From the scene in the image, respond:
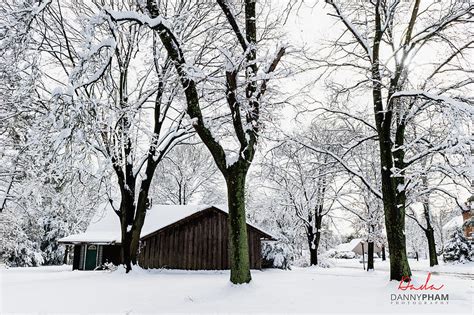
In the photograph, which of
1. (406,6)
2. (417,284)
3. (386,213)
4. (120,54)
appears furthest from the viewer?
(120,54)

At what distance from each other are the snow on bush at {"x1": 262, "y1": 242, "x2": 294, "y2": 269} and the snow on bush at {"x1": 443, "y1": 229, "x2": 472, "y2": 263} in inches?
852

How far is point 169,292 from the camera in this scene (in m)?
9.72

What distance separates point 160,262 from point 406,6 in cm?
1809

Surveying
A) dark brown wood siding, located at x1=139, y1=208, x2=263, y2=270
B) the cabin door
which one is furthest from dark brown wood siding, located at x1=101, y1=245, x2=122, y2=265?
dark brown wood siding, located at x1=139, y1=208, x2=263, y2=270

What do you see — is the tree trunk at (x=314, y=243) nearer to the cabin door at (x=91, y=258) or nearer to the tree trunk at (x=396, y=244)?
the tree trunk at (x=396, y=244)

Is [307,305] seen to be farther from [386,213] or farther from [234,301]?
[386,213]

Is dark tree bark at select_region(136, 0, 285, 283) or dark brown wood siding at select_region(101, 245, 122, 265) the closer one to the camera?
dark tree bark at select_region(136, 0, 285, 283)

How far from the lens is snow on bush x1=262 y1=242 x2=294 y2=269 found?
26.8m

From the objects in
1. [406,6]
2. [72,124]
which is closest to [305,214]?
[406,6]
